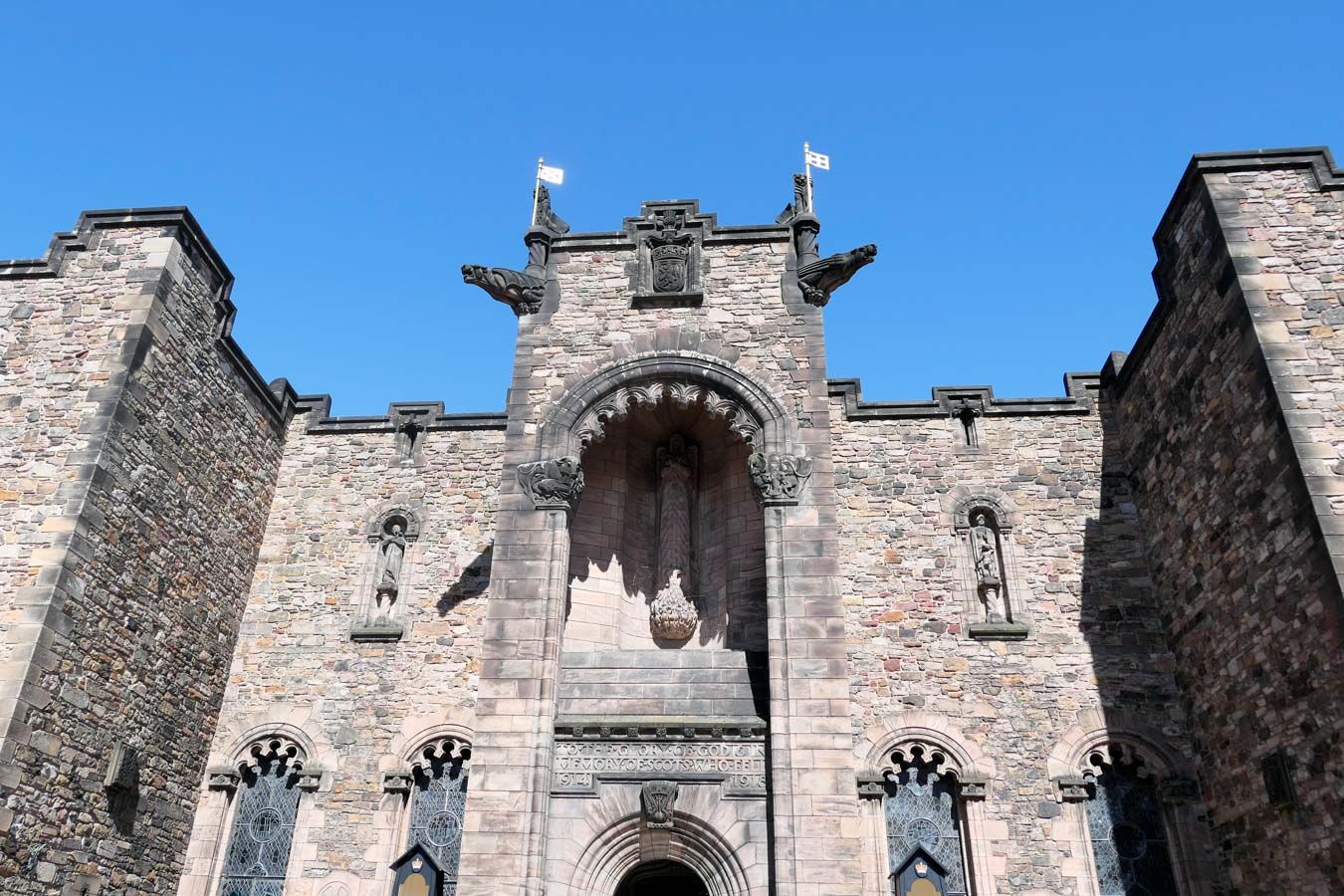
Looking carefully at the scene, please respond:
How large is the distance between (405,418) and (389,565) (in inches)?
104

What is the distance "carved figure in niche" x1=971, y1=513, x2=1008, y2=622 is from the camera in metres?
13.4

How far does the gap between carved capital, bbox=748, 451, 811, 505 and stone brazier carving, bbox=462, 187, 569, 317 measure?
12.9 ft

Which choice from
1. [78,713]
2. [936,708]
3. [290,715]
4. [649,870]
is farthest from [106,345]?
[936,708]

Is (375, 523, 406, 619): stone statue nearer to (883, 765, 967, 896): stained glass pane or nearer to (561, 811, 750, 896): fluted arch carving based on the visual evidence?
(561, 811, 750, 896): fluted arch carving

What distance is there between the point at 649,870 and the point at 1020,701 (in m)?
5.39

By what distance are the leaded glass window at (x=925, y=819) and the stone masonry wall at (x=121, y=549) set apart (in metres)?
9.37

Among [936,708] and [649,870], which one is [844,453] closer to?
[936,708]

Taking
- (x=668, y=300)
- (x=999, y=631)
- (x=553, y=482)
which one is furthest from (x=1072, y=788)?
(x=668, y=300)

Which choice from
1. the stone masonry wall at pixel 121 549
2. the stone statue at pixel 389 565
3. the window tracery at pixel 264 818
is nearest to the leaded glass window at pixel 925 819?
the stone statue at pixel 389 565

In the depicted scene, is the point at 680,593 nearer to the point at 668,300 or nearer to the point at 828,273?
the point at 668,300

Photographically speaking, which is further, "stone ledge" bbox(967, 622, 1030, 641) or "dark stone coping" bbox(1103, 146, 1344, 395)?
"stone ledge" bbox(967, 622, 1030, 641)

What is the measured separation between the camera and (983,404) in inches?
578

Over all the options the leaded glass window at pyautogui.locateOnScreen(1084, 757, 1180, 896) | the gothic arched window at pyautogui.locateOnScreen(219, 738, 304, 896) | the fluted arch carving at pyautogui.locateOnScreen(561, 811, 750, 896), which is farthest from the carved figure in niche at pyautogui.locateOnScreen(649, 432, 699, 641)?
the leaded glass window at pyautogui.locateOnScreen(1084, 757, 1180, 896)

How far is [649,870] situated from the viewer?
1155 centimetres
